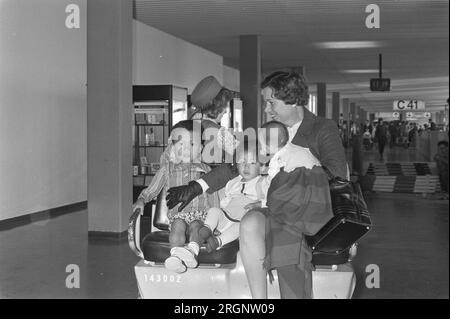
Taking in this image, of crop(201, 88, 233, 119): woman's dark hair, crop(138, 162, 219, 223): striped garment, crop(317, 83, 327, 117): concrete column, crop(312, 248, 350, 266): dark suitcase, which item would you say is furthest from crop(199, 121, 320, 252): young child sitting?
crop(317, 83, 327, 117): concrete column

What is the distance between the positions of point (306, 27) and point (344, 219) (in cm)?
876

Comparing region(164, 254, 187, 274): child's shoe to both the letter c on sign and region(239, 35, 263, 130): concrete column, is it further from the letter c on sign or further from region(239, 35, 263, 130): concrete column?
region(239, 35, 263, 130): concrete column

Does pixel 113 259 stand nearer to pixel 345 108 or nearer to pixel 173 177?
pixel 173 177

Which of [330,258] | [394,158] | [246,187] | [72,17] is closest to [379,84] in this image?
[394,158]

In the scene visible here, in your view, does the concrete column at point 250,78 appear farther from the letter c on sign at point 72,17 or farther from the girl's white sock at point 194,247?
the girl's white sock at point 194,247

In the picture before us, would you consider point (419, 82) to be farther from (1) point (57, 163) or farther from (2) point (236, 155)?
(2) point (236, 155)

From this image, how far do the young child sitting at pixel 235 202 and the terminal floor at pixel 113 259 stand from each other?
1.16 meters

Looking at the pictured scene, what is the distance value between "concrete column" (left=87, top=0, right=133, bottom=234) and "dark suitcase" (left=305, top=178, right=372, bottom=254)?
4.03 metres

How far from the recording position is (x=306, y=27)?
1123cm

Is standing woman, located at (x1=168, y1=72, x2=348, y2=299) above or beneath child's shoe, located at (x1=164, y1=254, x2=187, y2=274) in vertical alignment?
above

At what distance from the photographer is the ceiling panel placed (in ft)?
30.1

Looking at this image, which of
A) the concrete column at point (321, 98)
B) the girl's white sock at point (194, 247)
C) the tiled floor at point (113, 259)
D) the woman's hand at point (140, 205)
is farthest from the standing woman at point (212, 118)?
the concrete column at point (321, 98)

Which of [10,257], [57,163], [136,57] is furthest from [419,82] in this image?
[10,257]
